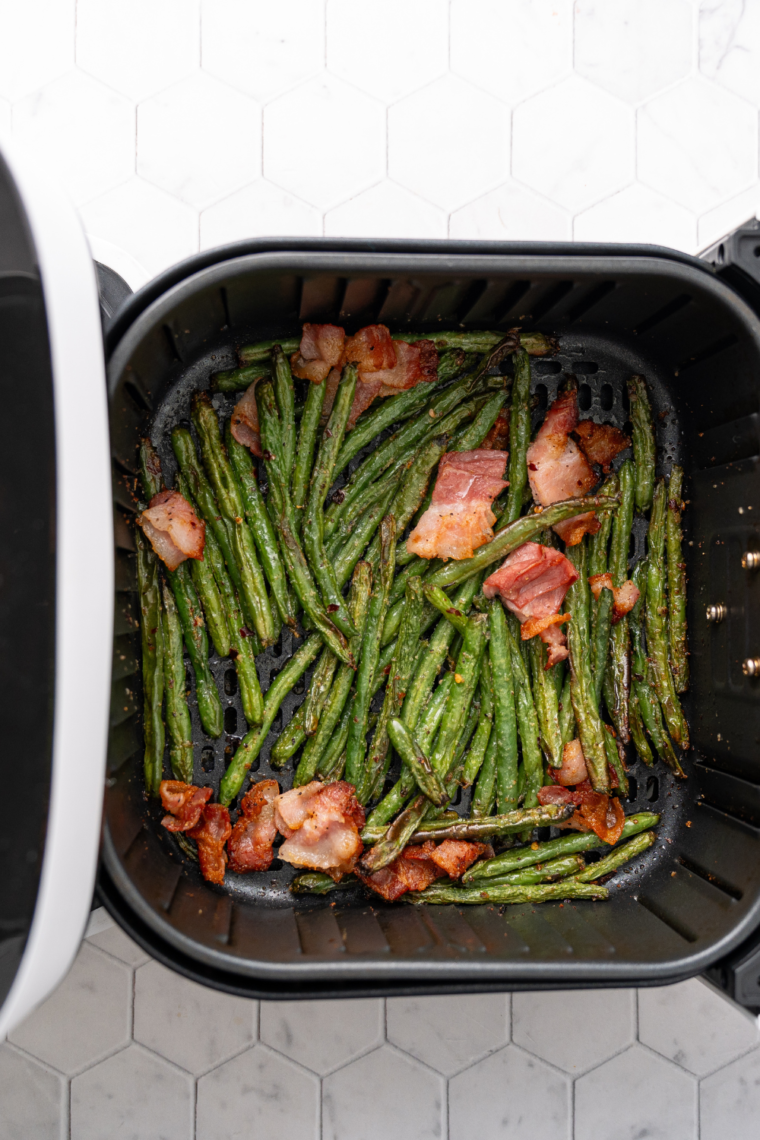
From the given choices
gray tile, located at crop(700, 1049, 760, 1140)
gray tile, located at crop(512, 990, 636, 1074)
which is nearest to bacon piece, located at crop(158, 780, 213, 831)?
gray tile, located at crop(512, 990, 636, 1074)

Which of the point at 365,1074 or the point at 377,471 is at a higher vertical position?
the point at 377,471

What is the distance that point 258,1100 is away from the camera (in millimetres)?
2012

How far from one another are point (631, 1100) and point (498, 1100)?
13.9 inches

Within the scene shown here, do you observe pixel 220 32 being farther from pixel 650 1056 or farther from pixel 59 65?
pixel 650 1056

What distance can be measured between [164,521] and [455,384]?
77 cm

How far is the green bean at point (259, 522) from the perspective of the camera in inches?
73.5

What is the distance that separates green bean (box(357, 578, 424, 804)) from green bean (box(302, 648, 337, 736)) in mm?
145

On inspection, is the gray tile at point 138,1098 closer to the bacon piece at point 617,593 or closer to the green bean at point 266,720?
the green bean at point 266,720

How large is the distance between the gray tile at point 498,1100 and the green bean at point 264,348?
6.08 ft

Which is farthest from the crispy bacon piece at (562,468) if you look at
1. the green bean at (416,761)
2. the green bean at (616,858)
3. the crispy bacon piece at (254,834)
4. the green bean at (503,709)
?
the crispy bacon piece at (254,834)

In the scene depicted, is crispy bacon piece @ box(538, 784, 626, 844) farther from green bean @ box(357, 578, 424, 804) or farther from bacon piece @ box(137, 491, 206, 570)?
bacon piece @ box(137, 491, 206, 570)

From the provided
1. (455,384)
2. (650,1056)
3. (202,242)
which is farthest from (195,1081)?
(202,242)

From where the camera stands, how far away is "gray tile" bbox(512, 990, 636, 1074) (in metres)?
2.05

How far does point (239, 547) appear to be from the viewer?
1860 millimetres
